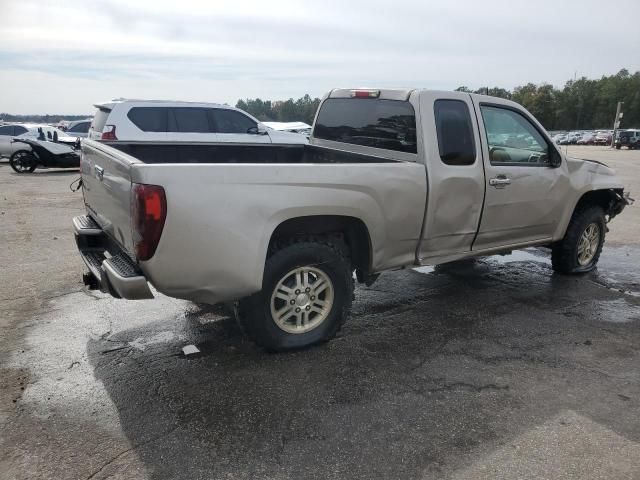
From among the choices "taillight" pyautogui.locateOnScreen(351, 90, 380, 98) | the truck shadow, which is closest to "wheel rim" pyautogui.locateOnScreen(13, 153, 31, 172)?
the truck shadow

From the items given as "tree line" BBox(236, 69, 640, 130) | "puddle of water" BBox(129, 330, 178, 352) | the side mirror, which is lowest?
"puddle of water" BBox(129, 330, 178, 352)

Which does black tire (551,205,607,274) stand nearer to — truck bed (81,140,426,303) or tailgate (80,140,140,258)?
truck bed (81,140,426,303)

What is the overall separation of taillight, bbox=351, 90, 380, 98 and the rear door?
0.52 meters

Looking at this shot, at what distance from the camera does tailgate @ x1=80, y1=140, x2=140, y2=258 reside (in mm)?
3205

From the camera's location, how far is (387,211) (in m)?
3.89

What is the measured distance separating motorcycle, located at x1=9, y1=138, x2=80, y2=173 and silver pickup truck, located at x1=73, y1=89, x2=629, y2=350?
13.8 metres

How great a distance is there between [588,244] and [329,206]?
3930 millimetres

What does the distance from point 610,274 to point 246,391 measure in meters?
4.83

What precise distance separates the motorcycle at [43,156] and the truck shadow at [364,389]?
1426 cm

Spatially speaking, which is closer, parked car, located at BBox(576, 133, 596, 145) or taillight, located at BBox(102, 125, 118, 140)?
taillight, located at BBox(102, 125, 118, 140)

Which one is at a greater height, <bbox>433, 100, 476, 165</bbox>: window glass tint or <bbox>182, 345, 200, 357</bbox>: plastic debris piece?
<bbox>433, 100, 476, 165</bbox>: window glass tint

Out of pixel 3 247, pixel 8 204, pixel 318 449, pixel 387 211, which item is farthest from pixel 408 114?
pixel 8 204

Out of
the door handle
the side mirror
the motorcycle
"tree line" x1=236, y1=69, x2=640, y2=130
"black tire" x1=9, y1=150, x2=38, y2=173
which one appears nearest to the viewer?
the door handle

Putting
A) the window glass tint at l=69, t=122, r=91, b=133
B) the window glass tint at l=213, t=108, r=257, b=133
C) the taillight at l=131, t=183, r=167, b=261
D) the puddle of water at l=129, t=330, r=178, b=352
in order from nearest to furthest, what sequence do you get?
the taillight at l=131, t=183, r=167, b=261 < the puddle of water at l=129, t=330, r=178, b=352 < the window glass tint at l=213, t=108, r=257, b=133 < the window glass tint at l=69, t=122, r=91, b=133
